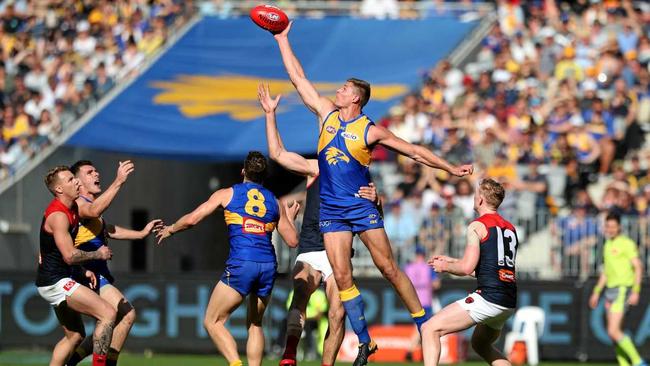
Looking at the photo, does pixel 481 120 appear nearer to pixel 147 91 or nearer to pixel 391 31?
pixel 391 31

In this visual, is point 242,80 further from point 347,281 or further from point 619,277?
point 347,281

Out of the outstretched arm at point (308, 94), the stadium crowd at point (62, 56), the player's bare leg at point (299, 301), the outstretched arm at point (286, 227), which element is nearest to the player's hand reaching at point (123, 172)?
the outstretched arm at point (286, 227)

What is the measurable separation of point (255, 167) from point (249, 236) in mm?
708

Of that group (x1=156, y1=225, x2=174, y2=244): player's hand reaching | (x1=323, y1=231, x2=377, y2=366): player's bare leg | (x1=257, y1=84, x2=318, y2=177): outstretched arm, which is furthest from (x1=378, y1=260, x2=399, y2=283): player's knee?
(x1=156, y1=225, x2=174, y2=244): player's hand reaching

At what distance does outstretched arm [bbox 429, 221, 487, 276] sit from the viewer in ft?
42.5

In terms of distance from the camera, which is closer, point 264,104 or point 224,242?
point 264,104

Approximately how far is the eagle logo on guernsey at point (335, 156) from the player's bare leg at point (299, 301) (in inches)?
68.0

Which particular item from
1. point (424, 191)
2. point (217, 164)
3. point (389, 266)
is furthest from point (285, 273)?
point (389, 266)

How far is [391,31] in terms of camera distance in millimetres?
29500

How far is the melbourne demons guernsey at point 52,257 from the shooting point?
14.2 metres

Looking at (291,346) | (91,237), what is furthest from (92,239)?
(291,346)

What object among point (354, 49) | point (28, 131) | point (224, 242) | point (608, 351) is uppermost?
point (354, 49)

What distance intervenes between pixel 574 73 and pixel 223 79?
684cm

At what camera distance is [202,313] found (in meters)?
22.7
